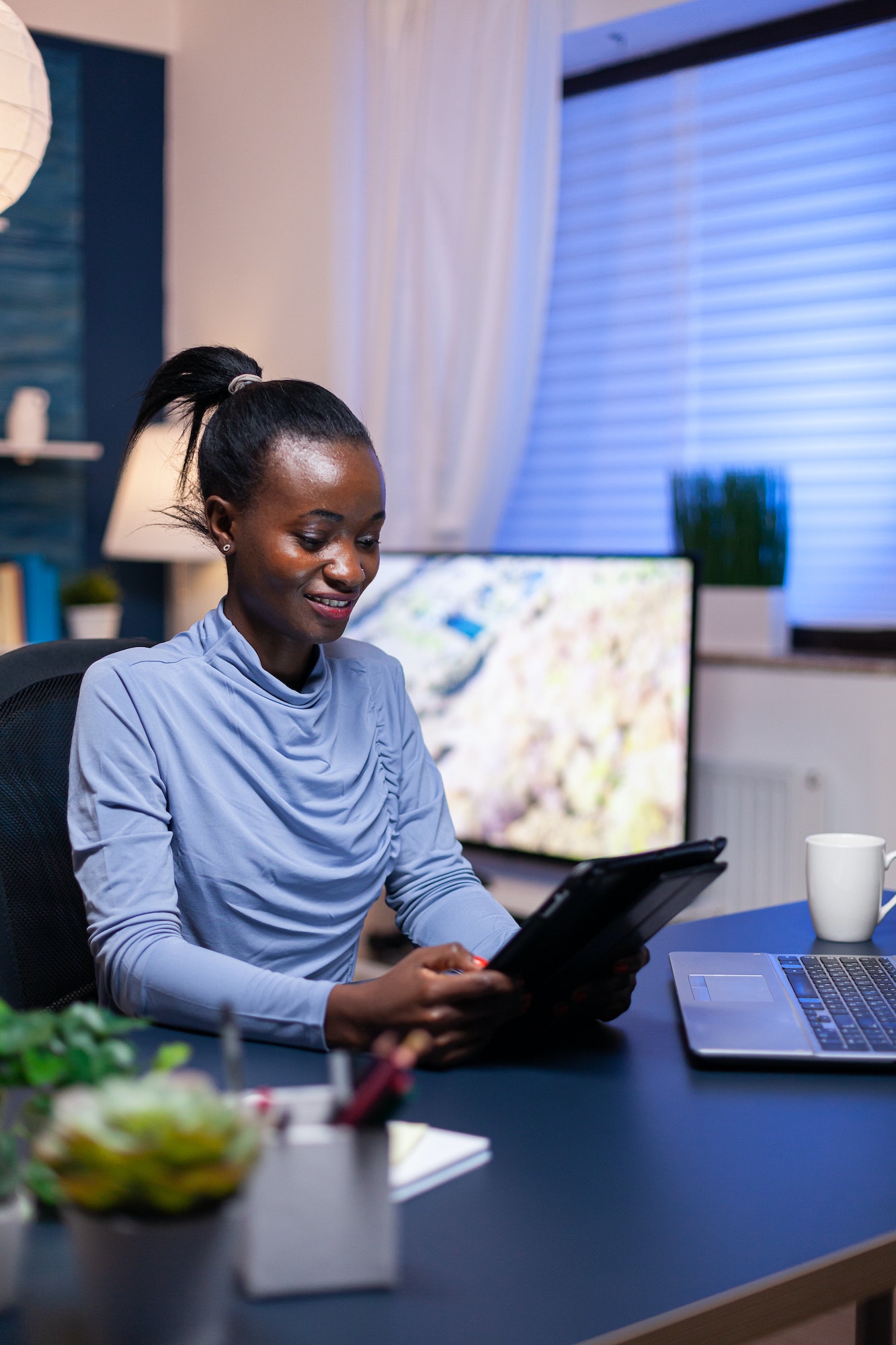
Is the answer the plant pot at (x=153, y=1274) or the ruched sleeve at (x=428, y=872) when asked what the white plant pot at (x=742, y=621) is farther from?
the plant pot at (x=153, y=1274)

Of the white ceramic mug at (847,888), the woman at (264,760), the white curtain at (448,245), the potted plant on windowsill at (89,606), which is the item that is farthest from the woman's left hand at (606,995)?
the potted plant on windowsill at (89,606)

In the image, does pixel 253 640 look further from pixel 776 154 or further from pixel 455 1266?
pixel 776 154

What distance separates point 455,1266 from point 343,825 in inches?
26.9

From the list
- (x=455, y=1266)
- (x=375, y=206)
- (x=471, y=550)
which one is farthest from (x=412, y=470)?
(x=455, y=1266)

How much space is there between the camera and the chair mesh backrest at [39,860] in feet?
4.21

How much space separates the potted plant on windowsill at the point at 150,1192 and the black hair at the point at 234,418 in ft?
2.87

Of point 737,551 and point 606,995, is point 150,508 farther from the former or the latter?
point 606,995

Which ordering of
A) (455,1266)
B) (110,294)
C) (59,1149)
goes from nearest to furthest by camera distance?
(59,1149)
(455,1266)
(110,294)

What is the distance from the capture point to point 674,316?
302 cm

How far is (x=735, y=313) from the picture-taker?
9.64 feet

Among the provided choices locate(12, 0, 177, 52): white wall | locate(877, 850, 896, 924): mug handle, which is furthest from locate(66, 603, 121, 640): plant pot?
locate(877, 850, 896, 924): mug handle

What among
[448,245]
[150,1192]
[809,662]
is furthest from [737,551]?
[150,1192]

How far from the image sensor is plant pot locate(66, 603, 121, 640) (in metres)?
3.67

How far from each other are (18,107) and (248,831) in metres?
1.21
